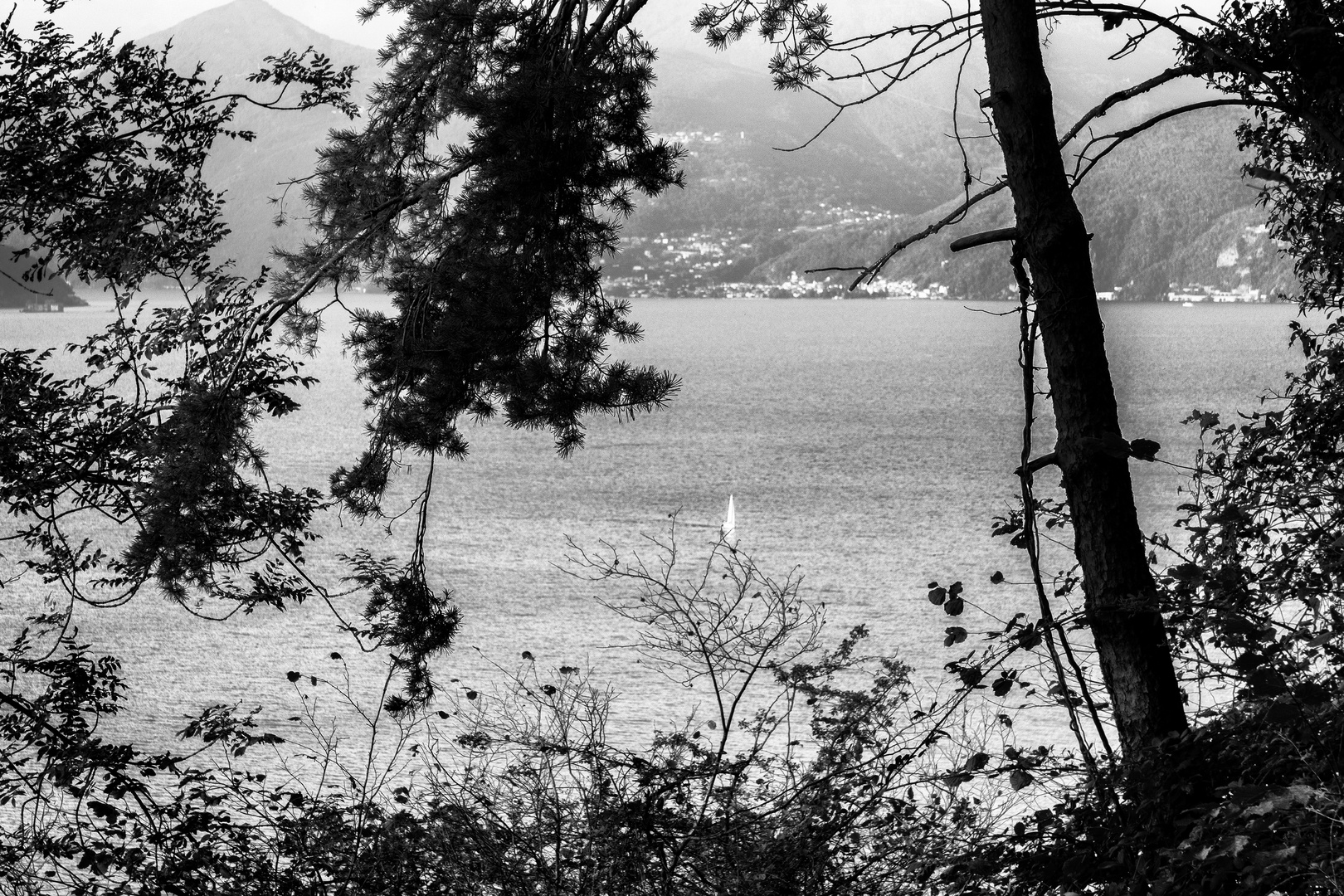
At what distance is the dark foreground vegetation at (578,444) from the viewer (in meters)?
2.68

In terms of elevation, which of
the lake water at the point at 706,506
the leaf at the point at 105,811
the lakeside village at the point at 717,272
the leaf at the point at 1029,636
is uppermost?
the lakeside village at the point at 717,272

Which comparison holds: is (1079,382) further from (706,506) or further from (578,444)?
(706,506)

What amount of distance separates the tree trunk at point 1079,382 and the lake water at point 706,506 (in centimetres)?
275

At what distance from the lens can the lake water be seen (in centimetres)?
1309

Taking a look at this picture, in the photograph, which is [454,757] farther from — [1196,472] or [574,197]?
[1196,472]

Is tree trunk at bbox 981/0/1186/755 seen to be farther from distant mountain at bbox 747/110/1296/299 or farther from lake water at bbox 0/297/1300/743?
distant mountain at bbox 747/110/1296/299

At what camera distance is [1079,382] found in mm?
3141

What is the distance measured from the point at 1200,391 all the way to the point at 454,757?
134 ft

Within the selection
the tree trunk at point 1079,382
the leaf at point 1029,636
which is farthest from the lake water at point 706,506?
the leaf at point 1029,636

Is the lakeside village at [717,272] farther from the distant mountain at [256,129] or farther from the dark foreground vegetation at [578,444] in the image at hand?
the dark foreground vegetation at [578,444]

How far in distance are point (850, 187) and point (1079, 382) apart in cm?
14352

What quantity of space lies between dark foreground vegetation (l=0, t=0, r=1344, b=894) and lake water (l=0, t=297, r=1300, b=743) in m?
2.40

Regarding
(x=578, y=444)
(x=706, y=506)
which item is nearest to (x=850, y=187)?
(x=706, y=506)

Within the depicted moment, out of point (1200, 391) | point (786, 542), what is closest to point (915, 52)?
point (786, 542)
